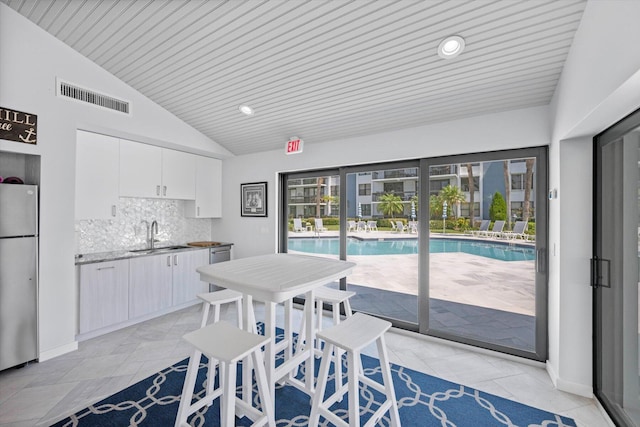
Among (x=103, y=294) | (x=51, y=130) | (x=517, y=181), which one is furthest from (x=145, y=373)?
(x=517, y=181)

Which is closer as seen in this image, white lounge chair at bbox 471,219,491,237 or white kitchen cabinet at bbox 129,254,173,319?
white lounge chair at bbox 471,219,491,237

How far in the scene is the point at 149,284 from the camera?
3689mm

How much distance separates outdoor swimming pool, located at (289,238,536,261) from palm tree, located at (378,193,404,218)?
38cm

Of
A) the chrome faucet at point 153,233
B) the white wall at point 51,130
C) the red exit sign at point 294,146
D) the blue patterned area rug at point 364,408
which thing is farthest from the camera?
the chrome faucet at point 153,233

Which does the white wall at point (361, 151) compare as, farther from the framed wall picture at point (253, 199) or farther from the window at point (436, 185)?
the window at point (436, 185)

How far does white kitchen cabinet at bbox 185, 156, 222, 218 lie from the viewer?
458cm

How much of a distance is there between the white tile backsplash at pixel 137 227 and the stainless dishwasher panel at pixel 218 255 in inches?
23.9

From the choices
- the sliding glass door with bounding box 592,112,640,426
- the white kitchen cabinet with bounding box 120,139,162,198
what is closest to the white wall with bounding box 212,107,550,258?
the sliding glass door with bounding box 592,112,640,426

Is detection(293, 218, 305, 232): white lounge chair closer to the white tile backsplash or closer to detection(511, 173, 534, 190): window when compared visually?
the white tile backsplash

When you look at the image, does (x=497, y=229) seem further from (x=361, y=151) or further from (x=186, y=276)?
(x=186, y=276)

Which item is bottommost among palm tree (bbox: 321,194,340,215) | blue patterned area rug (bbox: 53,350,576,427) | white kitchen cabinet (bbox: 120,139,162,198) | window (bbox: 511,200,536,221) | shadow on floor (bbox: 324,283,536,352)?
blue patterned area rug (bbox: 53,350,576,427)

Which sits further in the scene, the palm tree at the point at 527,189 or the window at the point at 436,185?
the window at the point at 436,185

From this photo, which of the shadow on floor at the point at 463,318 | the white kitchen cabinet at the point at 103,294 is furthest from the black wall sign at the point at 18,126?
the shadow on floor at the point at 463,318

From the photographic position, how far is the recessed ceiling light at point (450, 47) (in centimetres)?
208
